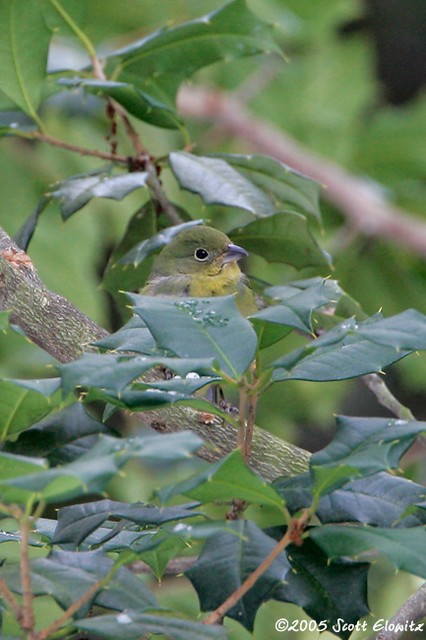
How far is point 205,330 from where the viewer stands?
5.14 feet

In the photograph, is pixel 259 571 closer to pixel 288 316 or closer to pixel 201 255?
pixel 288 316

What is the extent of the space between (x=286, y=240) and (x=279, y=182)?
0.70ft

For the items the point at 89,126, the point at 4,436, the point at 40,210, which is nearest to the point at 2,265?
the point at 40,210

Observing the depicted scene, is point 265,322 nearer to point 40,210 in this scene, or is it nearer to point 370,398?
point 40,210

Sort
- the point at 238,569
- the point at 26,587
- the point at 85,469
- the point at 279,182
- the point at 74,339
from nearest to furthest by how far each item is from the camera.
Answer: the point at 85,469
the point at 26,587
the point at 238,569
the point at 74,339
the point at 279,182

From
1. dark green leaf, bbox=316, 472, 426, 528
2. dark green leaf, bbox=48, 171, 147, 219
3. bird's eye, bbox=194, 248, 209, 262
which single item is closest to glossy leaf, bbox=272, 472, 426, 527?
dark green leaf, bbox=316, 472, 426, 528

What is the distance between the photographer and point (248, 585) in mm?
1454

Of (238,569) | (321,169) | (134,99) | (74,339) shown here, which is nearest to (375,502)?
(238,569)

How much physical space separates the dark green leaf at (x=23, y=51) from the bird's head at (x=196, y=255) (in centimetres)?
67

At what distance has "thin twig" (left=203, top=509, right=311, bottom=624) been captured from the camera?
1.46 metres

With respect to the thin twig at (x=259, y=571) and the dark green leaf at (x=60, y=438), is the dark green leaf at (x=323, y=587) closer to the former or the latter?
the thin twig at (x=259, y=571)

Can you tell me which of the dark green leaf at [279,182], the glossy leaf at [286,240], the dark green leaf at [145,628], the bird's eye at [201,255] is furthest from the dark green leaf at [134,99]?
the dark green leaf at [145,628]

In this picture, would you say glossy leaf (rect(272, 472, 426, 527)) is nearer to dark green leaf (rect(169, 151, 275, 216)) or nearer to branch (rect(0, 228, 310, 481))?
branch (rect(0, 228, 310, 481))

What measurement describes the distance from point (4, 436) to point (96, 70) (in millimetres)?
1620
